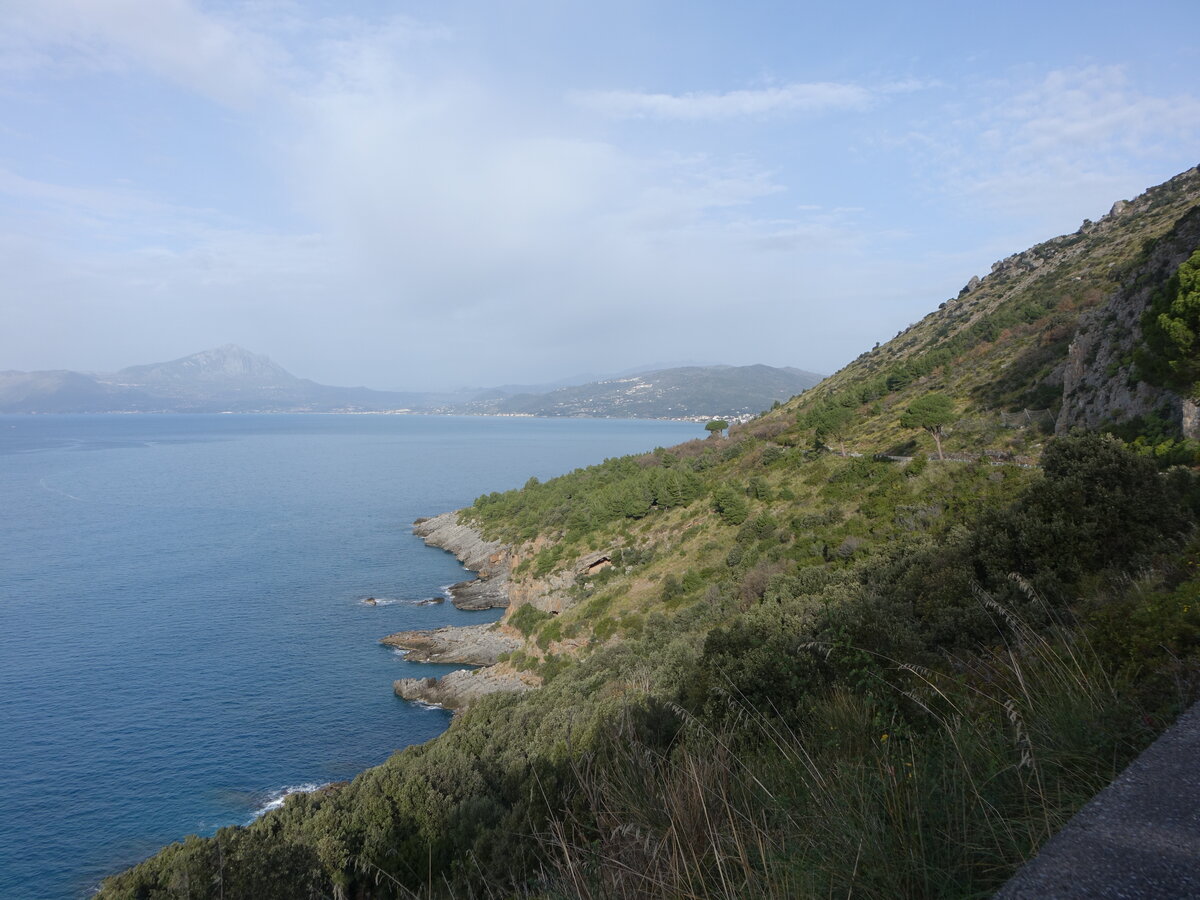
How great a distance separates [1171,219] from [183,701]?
6679 cm

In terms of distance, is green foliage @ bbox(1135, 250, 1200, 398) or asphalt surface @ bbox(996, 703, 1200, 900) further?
green foliage @ bbox(1135, 250, 1200, 398)

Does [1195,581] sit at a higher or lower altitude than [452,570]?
higher

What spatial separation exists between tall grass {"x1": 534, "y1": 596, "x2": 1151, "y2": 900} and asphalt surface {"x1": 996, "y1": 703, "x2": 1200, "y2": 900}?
0.31 m

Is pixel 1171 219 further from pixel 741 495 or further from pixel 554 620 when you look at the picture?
pixel 554 620

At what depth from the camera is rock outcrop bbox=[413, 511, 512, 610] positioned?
48.5 m

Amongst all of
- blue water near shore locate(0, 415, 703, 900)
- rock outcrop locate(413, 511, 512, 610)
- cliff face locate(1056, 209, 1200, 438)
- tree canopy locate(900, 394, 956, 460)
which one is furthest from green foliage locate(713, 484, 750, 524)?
rock outcrop locate(413, 511, 512, 610)

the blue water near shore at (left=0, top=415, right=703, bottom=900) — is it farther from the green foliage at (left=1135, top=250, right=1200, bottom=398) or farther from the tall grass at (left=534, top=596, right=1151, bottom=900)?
the green foliage at (left=1135, top=250, right=1200, bottom=398)

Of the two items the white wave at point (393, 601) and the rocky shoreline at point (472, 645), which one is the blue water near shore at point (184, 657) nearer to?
the white wave at point (393, 601)

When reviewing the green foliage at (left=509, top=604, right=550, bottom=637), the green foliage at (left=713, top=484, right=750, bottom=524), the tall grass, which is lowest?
the green foliage at (left=509, top=604, right=550, bottom=637)

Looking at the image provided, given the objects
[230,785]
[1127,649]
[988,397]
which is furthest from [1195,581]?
[988,397]

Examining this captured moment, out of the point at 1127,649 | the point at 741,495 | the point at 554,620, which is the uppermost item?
→ the point at 1127,649

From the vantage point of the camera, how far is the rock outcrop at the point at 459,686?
31.0 meters

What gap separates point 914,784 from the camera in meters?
2.49

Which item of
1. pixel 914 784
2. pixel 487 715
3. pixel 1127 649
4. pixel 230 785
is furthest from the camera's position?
pixel 230 785
